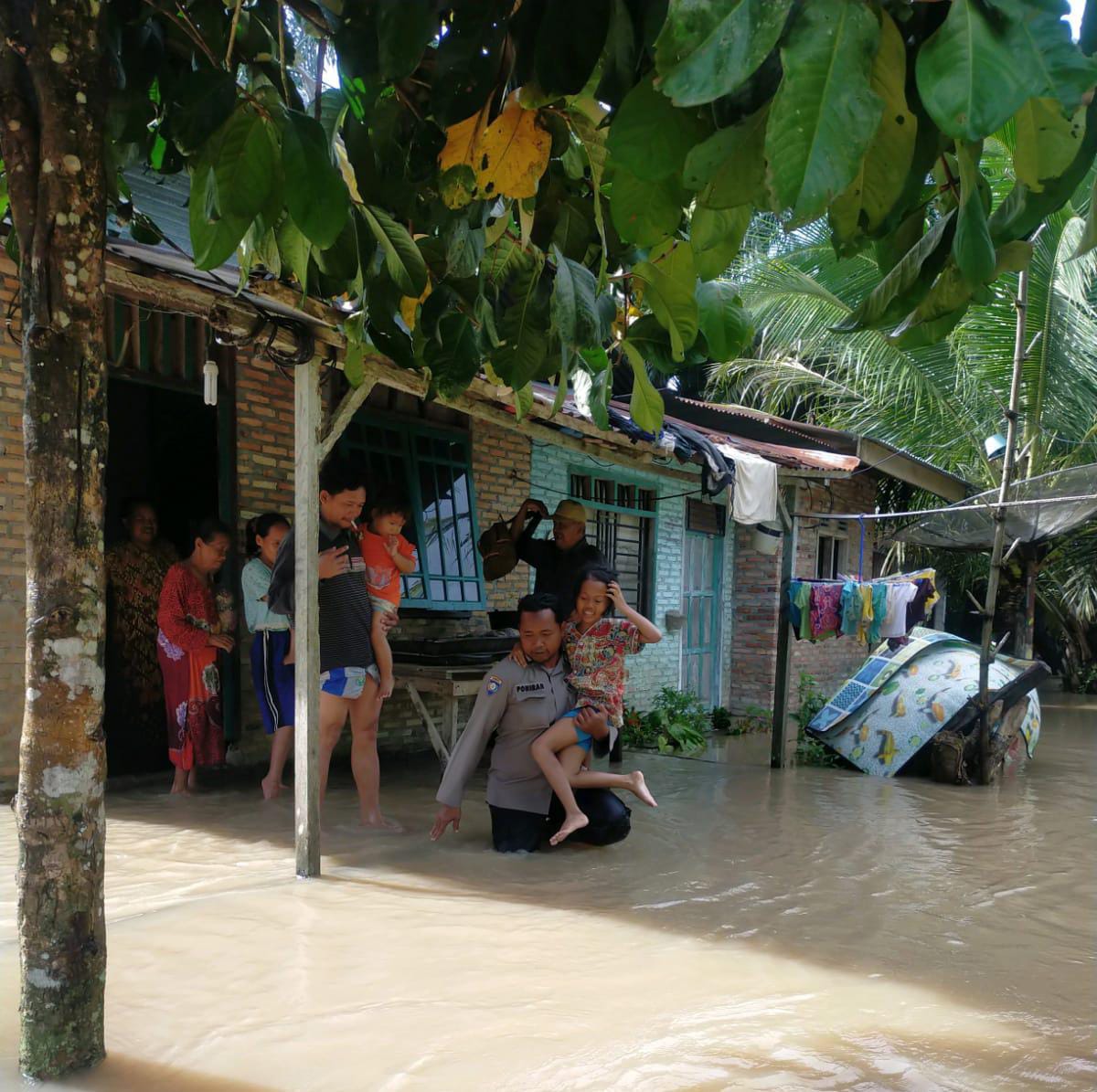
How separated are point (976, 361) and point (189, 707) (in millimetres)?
9956

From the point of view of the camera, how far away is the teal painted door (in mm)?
12359

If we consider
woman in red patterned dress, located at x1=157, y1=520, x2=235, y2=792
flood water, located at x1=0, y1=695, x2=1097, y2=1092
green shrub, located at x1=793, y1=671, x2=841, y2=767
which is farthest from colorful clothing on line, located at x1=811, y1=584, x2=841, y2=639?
woman in red patterned dress, located at x1=157, y1=520, x2=235, y2=792

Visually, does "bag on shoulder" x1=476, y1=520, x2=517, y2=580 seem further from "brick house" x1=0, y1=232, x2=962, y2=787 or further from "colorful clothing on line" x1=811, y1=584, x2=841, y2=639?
"colorful clothing on line" x1=811, y1=584, x2=841, y2=639

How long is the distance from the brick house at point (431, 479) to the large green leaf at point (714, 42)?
335cm

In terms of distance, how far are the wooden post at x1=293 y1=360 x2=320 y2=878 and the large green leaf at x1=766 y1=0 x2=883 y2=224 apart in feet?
12.5

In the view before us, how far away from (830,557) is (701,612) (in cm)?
292

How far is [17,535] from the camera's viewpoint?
19.0 feet

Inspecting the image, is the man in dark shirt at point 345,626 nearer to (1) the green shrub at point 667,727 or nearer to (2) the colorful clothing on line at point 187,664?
(2) the colorful clothing on line at point 187,664

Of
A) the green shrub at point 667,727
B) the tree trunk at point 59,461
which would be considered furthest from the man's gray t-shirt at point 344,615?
the green shrub at point 667,727

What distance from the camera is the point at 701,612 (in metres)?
12.7

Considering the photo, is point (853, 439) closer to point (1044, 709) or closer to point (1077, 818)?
point (1077, 818)

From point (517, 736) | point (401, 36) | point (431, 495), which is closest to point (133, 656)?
point (431, 495)

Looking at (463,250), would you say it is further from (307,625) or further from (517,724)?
(517,724)

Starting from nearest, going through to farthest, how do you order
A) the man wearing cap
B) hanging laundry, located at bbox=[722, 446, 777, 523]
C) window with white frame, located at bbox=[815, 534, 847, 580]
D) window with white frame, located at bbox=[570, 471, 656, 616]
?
the man wearing cap → hanging laundry, located at bbox=[722, 446, 777, 523] → window with white frame, located at bbox=[570, 471, 656, 616] → window with white frame, located at bbox=[815, 534, 847, 580]
